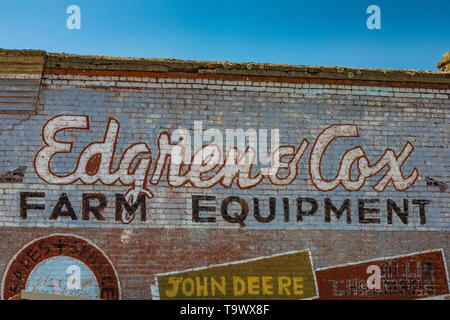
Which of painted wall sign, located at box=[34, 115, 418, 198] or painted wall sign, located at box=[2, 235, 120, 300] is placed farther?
painted wall sign, located at box=[34, 115, 418, 198]

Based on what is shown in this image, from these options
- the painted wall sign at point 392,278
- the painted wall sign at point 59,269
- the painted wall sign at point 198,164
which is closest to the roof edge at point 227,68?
the painted wall sign at point 198,164

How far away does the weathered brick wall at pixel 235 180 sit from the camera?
9.66m

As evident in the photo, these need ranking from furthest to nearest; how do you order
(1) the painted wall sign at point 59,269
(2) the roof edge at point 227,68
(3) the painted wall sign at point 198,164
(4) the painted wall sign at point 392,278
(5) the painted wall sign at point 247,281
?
(2) the roof edge at point 227,68 < (4) the painted wall sign at point 392,278 < (3) the painted wall sign at point 198,164 < (5) the painted wall sign at point 247,281 < (1) the painted wall sign at point 59,269

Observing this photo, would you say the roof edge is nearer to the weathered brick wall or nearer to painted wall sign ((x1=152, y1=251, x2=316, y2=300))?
the weathered brick wall

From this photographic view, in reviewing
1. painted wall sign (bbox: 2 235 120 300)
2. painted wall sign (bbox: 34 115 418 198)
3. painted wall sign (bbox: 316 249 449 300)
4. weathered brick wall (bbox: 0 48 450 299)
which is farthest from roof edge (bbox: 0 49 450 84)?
painted wall sign (bbox: 316 249 449 300)

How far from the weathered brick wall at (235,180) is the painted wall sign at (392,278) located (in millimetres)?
138

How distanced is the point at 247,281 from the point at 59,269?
304 cm

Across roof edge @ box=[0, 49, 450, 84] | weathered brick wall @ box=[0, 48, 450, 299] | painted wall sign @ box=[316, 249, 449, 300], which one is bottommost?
painted wall sign @ box=[316, 249, 449, 300]

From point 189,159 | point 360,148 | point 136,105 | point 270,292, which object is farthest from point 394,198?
point 136,105

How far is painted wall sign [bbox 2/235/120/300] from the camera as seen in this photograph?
9.40 meters

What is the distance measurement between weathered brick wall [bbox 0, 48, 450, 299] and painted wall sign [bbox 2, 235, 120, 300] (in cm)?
13

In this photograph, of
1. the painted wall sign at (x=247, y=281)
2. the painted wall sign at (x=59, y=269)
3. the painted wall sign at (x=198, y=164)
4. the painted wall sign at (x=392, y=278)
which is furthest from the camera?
the painted wall sign at (x=392, y=278)

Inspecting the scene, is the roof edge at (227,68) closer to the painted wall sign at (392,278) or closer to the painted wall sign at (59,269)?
the painted wall sign at (59,269)
